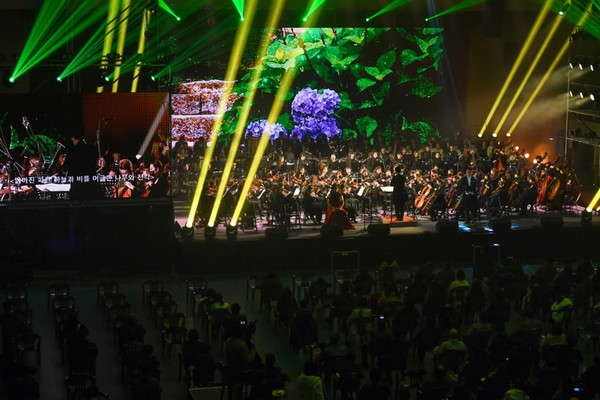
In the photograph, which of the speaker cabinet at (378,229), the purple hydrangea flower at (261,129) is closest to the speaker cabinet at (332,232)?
the speaker cabinet at (378,229)

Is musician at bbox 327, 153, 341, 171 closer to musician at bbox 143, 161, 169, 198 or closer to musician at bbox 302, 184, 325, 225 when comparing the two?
musician at bbox 302, 184, 325, 225

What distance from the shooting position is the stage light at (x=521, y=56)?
108ft

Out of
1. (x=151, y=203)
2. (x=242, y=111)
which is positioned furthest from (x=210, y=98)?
(x=151, y=203)

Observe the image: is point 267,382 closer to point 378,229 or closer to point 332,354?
A: point 332,354

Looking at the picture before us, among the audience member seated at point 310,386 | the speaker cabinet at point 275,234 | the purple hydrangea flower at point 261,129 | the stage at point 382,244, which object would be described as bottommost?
the audience member seated at point 310,386

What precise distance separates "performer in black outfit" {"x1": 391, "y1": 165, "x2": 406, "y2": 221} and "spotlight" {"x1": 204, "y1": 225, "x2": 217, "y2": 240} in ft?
16.2

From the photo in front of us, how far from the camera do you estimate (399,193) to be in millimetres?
26594

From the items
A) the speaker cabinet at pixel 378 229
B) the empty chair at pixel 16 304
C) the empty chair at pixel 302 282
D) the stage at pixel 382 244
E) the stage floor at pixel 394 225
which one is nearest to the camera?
the empty chair at pixel 16 304

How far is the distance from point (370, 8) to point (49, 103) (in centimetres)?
1331

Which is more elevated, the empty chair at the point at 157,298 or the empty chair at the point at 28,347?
the empty chair at the point at 157,298

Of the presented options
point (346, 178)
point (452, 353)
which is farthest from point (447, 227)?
point (452, 353)

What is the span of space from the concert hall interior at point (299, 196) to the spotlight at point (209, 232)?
85mm

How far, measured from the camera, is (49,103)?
22.6 m

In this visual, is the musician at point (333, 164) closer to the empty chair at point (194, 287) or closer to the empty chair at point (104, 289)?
the empty chair at point (194, 287)
